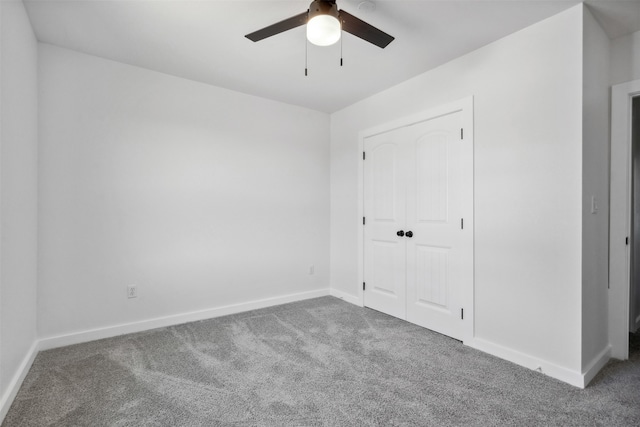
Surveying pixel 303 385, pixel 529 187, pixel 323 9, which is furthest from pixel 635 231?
pixel 323 9

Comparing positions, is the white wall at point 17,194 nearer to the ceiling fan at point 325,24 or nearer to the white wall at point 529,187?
the ceiling fan at point 325,24

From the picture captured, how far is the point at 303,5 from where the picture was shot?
2047mm

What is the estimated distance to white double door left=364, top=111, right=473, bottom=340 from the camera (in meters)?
2.69

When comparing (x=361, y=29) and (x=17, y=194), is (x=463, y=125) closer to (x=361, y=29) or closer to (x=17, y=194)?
(x=361, y=29)

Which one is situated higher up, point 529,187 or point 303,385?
point 529,187

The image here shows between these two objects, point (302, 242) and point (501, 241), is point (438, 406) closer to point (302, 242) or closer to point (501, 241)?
point (501, 241)

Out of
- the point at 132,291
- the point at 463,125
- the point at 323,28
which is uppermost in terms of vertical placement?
the point at 323,28

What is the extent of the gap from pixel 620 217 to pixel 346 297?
108 inches

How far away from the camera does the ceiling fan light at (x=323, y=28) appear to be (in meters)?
Answer: 1.63

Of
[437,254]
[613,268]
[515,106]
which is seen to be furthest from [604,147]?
[437,254]

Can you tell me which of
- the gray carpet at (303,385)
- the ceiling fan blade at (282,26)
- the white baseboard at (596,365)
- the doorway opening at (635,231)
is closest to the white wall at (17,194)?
the gray carpet at (303,385)

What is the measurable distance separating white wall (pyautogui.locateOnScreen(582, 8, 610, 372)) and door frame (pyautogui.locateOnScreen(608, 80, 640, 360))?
0.20ft

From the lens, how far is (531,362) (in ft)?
7.29

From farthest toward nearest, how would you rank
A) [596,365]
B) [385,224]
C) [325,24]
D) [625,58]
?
1. [385,224]
2. [625,58]
3. [596,365]
4. [325,24]
